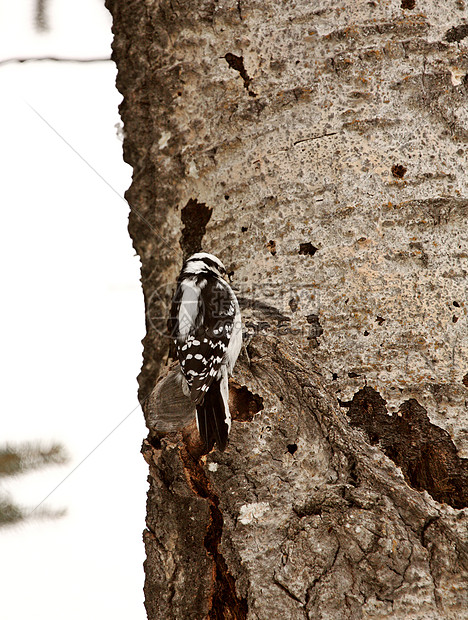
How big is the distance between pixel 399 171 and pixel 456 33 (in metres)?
0.34

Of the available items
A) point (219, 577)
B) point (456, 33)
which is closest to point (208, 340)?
point (219, 577)

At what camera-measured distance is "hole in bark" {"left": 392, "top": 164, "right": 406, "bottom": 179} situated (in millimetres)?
1135

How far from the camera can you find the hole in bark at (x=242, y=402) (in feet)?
3.78

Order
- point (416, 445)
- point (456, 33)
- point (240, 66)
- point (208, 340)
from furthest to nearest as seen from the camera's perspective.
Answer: point (208, 340), point (240, 66), point (456, 33), point (416, 445)

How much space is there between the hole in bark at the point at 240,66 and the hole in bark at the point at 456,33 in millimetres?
446

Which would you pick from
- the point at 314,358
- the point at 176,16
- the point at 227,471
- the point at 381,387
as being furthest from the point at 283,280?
the point at 176,16

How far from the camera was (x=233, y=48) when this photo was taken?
1.28 metres

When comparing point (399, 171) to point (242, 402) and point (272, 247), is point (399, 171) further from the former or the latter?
point (242, 402)

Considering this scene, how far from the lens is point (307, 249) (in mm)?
1174

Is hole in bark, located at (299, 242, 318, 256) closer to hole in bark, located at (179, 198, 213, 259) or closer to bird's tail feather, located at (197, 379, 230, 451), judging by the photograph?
hole in bark, located at (179, 198, 213, 259)

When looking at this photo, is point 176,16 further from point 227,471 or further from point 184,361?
point 227,471

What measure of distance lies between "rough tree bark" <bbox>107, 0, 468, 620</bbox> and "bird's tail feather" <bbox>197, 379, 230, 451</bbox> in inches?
1.2

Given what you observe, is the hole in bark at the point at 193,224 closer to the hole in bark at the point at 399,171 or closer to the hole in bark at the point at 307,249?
the hole in bark at the point at 307,249

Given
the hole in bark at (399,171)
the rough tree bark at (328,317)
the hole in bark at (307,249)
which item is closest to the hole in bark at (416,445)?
the rough tree bark at (328,317)
